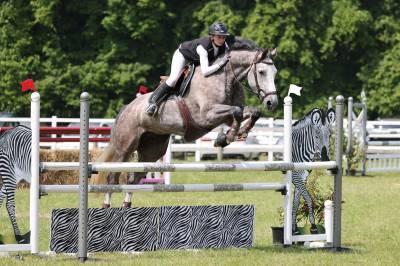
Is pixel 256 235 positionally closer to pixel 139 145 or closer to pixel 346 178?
pixel 139 145

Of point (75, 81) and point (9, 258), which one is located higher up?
point (75, 81)

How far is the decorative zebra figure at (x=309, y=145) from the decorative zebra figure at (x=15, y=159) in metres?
2.27

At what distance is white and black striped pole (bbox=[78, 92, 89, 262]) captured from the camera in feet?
23.9

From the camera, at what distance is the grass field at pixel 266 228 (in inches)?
295

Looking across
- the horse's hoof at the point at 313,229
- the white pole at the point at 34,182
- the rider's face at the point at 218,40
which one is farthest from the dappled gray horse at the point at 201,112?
the white pole at the point at 34,182

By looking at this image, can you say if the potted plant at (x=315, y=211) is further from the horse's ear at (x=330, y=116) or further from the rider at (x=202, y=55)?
the rider at (x=202, y=55)

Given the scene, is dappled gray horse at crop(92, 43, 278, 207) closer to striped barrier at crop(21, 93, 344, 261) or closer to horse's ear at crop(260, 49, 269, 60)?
horse's ear at crop(260, 49, 269, 60)

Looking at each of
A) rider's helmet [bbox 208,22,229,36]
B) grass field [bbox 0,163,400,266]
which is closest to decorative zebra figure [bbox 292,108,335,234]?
grass field [bbox 0,163,400,266]

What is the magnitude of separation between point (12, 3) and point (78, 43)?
2.80 meters

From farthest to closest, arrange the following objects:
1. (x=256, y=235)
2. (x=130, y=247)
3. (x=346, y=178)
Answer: (x=346, y=178)
(x=256, y=235)
(x=130, y=247)

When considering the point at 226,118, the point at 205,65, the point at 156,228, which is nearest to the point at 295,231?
the point at 226,118

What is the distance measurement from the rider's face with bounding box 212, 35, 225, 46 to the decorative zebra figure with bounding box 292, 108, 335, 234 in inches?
41.9

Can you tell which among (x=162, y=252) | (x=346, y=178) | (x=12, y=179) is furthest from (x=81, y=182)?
(x=346, y=178)

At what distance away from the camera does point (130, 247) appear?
7.85 m
